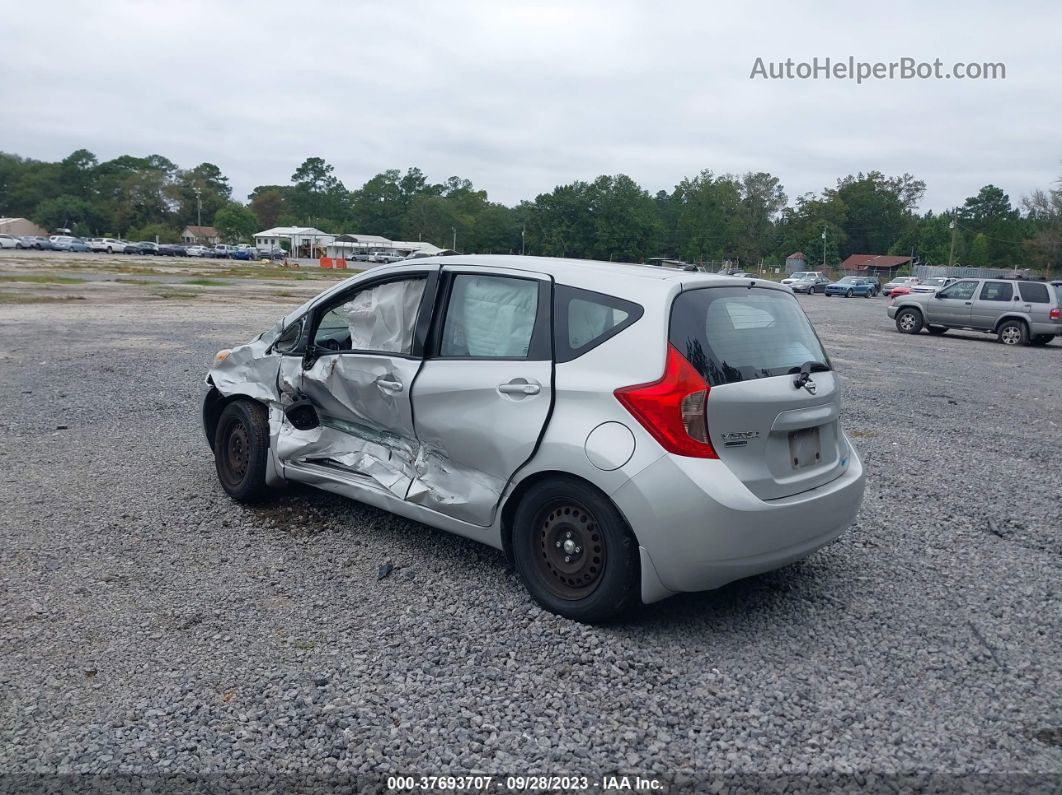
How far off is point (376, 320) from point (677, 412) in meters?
2.20

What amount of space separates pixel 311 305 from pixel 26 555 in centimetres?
216

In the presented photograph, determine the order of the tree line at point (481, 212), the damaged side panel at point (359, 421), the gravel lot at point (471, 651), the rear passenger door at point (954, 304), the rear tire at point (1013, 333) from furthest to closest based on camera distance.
→ the tree line at point (481, 212), the rear passenger door at point (954, 304), the rear tire at point (1013, 333), the damaged side panel at point (359, 421), the gravel lot at point (471, 651)

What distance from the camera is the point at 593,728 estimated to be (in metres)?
3.20

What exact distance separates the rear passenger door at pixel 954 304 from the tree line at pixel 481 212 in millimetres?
63990

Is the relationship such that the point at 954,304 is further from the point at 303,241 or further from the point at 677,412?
the point at 303,241

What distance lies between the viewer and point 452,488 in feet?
14.6

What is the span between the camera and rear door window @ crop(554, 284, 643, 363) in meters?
4.03

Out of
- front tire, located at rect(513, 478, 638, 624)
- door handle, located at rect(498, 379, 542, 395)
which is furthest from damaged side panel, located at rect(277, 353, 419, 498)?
front tire, located at rect(513, 478, 638, 624)

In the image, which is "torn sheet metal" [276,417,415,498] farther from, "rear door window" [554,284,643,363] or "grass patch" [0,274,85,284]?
"grass patch" [0,274,85,284]

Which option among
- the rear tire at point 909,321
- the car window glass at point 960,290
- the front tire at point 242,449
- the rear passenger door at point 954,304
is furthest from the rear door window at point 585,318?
the rear tire at point 909,321

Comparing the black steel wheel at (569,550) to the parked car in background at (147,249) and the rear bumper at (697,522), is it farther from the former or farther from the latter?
the parked car in background at (147,249)

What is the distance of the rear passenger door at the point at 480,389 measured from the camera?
4.14 metres

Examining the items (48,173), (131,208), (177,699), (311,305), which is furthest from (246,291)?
(48,173)

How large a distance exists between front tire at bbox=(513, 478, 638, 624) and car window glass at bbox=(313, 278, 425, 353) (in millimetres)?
1343
